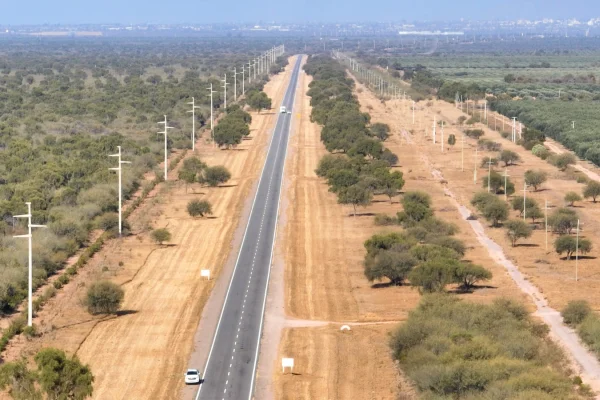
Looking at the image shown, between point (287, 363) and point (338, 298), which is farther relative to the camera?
point (338, 298)

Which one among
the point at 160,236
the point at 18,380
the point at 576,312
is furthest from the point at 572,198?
the point at 18,380

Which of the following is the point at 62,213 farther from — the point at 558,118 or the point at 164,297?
the point at 558,118

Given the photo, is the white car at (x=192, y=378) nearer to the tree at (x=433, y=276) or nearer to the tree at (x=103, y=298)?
the tree at (x=103, y=298)

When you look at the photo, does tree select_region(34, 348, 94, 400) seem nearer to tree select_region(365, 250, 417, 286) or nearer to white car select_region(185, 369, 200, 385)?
white car select_region(185, 369, 200, 385)

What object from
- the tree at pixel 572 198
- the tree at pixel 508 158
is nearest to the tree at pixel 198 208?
the tree at pixel 572 198

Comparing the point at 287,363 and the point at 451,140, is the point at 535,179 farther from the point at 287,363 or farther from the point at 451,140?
the point at 287,363
